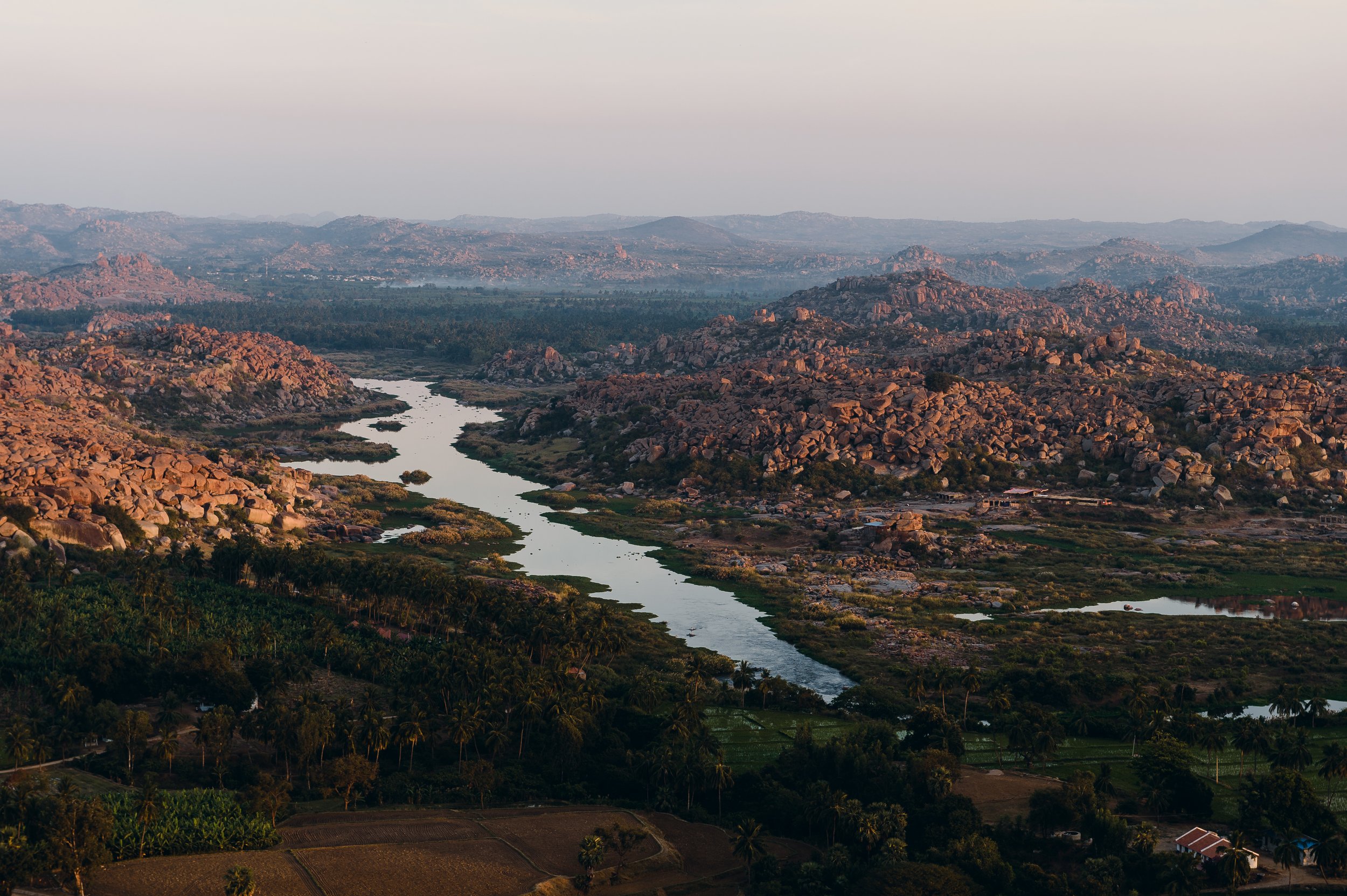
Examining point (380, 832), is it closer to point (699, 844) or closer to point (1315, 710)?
point (699, 844)

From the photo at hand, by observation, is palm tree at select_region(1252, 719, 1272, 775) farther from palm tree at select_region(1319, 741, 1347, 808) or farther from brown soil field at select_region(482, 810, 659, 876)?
brown soil field at select_region(482, 810, 659, 876)

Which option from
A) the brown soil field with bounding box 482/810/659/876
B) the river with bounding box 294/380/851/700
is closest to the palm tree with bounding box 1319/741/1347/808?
the river with bounding box 294/380/851/700

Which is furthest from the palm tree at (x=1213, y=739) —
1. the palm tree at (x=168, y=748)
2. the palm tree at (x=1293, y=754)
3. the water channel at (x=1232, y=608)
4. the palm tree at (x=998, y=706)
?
the palm tree at (x=168, y=748)

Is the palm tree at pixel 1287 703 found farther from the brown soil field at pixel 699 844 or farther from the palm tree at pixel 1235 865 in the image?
the brown soil field at pixel 699 844

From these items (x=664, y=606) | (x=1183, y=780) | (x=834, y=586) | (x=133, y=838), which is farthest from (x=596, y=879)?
(x=834, y=586)

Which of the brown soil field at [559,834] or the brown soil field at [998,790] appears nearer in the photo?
the brown soil field at [559,834]

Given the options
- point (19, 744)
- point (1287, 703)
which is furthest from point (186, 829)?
point (1287, 703)
